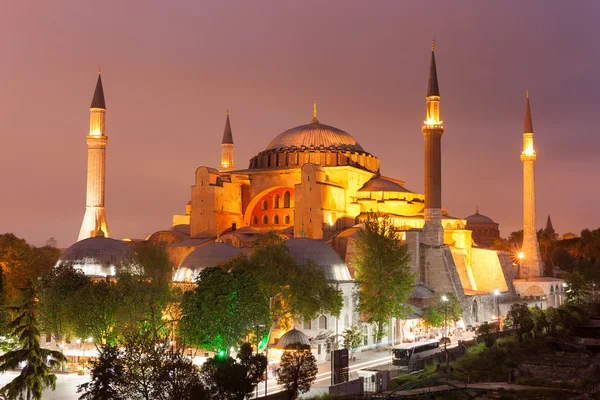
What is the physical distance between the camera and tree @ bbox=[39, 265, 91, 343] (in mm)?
35094

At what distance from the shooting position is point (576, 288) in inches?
2244

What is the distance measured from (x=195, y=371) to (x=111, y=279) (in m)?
19.4

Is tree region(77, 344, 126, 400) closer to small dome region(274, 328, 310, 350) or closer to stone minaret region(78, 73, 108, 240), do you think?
small dome region(274, 328, 310, 350)

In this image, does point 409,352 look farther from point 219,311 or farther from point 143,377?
point 143,377

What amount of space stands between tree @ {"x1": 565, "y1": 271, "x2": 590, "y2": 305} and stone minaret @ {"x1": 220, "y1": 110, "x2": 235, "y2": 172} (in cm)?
2655

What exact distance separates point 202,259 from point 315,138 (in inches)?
715

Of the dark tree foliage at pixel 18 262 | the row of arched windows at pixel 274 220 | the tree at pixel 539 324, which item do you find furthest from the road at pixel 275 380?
the dark tree foliage at pixel 18 262

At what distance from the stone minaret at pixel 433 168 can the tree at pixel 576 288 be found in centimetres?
1324

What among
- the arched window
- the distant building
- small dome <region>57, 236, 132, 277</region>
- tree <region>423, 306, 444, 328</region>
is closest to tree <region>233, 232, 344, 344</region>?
the arched window

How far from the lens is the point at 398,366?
3341 centimetres

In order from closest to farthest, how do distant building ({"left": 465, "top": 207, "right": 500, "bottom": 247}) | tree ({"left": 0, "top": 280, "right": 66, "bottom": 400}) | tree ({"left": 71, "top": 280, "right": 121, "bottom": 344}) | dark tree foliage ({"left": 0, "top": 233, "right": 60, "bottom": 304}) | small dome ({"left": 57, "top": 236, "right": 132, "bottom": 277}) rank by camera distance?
tree ({"left": 0, "top": 280, "right": 66, "bottom": 400})
tree ({"left": 71, "top": 280, "right": 121, "bottom": 344})
small dome ({"left": 57, "top": 236, "right": 132, "bottom": 277})
dark tree foliage ({"left": 0, "top": 233, "right": 60, "bottom": 304})
distant building ({"left": 465, "top": 207, "right": 500, "bottom": 247})

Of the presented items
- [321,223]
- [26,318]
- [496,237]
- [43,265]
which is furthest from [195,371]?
[496,237]

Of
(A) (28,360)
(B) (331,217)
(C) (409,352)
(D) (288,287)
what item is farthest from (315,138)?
(A) (28,360)

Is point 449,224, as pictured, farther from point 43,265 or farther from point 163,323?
point 43,265
